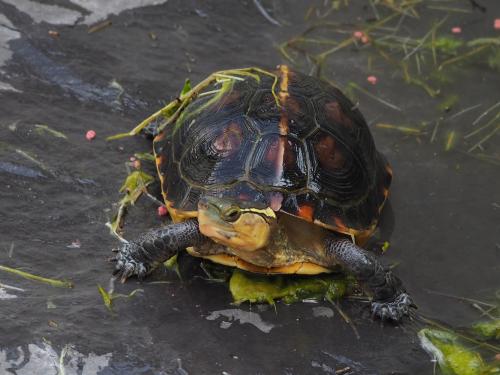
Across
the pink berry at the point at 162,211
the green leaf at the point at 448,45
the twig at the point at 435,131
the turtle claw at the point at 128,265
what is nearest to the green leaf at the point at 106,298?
the turtle claw at the point at 128,265

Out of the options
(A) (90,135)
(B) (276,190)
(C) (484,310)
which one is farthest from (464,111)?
(A) (90,135)

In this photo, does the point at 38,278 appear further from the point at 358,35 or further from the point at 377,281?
the point at 358,35

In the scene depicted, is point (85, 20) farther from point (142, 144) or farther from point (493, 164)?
point (493, 164)

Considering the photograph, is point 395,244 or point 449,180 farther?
point 449,180

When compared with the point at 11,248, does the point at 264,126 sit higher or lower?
higher

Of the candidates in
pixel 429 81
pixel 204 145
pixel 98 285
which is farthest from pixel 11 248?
pixel 429 81

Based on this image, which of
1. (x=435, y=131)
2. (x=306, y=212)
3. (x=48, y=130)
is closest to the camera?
(x=306, y=212)
